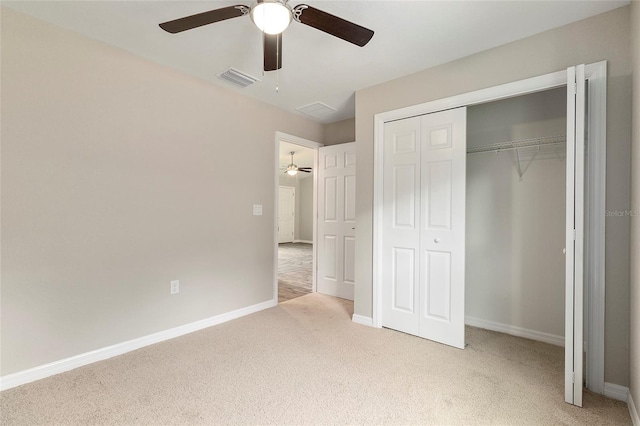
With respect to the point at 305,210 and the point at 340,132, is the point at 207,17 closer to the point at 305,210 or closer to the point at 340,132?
the point at 340,132

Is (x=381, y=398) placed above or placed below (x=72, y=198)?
below

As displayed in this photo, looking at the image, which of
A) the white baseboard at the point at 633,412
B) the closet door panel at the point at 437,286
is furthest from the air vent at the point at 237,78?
the white baseboard at the point at 633,412

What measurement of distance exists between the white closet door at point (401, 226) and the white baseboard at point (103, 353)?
1669 millimetres

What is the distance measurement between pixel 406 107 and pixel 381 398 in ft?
7.89

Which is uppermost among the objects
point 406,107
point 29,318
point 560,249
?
point 406,107

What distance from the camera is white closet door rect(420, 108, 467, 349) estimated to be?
2525 millimetres

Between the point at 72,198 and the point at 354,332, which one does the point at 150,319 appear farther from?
the point at 354,332

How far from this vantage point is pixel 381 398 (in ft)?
6.00

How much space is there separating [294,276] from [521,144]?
13.0ft

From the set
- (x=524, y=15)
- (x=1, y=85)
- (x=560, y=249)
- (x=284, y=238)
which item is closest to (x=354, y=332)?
(x=560, y=249)

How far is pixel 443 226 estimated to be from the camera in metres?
2.61

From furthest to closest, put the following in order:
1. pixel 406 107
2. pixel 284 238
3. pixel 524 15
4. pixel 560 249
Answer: pixel 284 238, pixel 406 107, pixel 560 249, pixel 524 15

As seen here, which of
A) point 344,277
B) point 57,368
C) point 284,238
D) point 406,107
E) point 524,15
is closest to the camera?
point 524,15

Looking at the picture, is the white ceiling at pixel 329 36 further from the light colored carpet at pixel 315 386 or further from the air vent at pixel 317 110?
the light colored carpet at pixel 315 386
